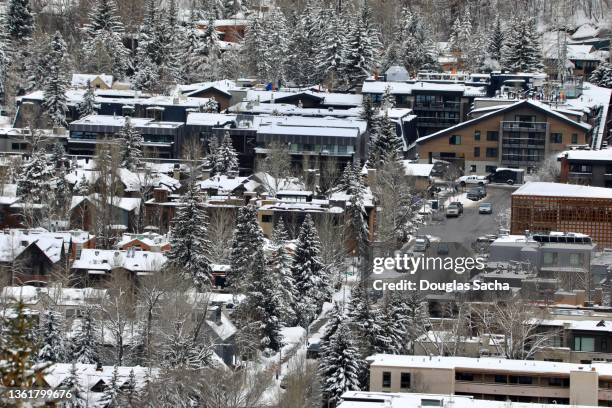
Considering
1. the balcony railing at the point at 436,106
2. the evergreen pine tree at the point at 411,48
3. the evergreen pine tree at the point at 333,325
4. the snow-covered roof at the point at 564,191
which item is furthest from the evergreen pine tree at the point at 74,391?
the evergreen pine tree at the point at 411,48

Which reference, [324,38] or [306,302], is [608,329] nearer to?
[306,302]

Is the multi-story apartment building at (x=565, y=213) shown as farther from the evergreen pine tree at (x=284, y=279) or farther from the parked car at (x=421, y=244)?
the evergreen pine tree at (x=284, y=279)

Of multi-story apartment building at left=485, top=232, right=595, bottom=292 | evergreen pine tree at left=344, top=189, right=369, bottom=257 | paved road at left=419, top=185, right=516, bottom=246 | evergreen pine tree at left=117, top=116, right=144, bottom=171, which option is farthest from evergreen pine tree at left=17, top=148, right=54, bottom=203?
multi-story apartment building at left=485, top=232, right=595, bottom=292

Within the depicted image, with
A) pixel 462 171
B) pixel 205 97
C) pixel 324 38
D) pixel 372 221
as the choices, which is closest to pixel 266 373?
pixel 372 221

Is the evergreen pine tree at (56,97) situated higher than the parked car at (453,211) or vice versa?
the evergreen pine tree at (56,97)

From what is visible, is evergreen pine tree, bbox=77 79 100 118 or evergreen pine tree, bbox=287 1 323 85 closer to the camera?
evergreen pine tree, bbox=77 79 100 118

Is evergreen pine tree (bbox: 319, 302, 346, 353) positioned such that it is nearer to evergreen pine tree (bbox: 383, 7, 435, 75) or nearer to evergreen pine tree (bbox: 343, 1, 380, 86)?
evergreen pine tree (bbox: 343, 1, 380, 86)
